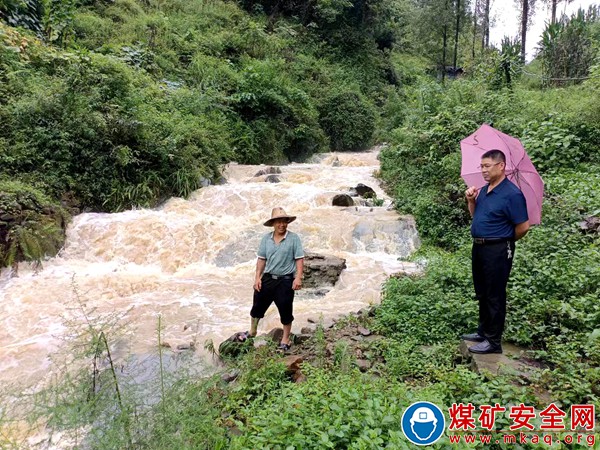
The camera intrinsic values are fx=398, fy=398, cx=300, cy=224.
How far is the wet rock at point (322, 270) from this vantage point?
726 cm

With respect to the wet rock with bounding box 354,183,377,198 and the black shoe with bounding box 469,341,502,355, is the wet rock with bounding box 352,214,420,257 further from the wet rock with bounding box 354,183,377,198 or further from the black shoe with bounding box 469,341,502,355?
the black shoe with bounding box 469,341,502,355

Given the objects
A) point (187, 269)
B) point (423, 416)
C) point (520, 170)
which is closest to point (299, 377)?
point (423, 416)

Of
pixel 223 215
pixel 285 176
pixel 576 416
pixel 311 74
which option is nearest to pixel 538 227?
pixel 576 416

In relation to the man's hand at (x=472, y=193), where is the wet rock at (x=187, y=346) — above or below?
below

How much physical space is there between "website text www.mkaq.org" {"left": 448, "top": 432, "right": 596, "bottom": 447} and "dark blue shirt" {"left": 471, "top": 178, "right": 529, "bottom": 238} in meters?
1.63

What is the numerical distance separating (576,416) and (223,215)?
874 centimetres

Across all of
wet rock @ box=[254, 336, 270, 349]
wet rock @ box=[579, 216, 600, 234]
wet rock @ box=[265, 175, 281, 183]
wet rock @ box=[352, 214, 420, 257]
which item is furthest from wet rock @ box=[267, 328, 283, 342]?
wet rock @ box=[265, 175, 281, 183]

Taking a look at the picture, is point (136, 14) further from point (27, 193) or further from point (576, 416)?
point (576, 416)

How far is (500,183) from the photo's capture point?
11.5 ft

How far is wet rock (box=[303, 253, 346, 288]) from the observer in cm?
726

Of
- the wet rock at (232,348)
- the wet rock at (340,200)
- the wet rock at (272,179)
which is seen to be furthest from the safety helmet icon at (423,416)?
the wet rock at (272,179)

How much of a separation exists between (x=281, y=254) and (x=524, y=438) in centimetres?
281

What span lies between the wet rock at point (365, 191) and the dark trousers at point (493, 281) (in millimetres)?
8009

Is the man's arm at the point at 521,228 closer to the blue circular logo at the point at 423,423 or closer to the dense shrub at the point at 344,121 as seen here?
the blue circular logo at the point at 423,423
